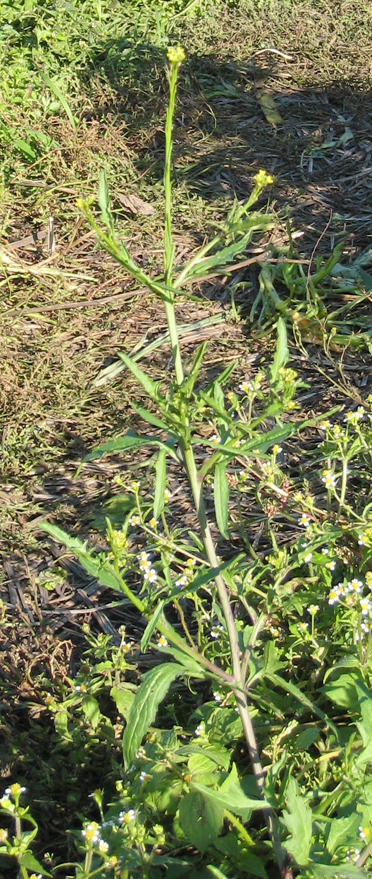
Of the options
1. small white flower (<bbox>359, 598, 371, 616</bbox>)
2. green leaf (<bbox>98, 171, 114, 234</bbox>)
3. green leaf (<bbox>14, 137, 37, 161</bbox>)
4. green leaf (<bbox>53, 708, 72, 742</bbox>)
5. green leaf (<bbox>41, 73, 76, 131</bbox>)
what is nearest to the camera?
green leaf (<bbox>98, 171, 114, 234</bbox>)

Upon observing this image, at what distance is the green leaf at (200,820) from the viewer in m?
1.55

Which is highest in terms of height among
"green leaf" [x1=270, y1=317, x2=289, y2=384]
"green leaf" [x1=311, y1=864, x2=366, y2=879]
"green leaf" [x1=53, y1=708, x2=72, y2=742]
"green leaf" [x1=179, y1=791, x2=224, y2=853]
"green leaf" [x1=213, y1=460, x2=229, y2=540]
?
"green leaf" [x1=270, y1=317, x2=289, y2=384]

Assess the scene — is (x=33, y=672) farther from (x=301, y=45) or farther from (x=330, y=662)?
(x=301, y=45)

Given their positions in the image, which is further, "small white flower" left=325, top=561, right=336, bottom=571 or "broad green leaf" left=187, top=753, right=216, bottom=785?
"small white flower" left=325, top=561, right=336, bottom=571

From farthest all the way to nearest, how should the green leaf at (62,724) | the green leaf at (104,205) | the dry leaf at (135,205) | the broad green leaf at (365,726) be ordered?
the dry leaf at (135,205) < the green leaf at (62,724) < the broad green leaf at (365,726) < the green leaf at (104,205)

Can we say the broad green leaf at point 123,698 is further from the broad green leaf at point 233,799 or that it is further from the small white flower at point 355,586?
the small white flower at point 355,586

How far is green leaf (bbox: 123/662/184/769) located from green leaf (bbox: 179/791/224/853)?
296mm

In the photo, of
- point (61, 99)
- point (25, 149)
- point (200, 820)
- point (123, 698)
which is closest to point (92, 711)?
point (123, 698)

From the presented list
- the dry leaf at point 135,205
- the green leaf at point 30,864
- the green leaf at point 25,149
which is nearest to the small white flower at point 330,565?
the green leaf at point 30,864

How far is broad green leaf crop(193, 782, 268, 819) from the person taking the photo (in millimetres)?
1442

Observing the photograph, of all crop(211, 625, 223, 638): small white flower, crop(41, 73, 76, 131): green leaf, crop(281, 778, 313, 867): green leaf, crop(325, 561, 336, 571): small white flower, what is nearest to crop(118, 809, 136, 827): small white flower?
crop(281, 778, 313, 867): green leaf

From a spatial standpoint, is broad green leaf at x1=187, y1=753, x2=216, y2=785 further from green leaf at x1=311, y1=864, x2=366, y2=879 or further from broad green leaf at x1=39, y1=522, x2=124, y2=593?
broad green leaf at x1=39, y1=522, x2=124, y2=593

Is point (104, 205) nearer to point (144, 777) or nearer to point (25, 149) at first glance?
point (144, 777)

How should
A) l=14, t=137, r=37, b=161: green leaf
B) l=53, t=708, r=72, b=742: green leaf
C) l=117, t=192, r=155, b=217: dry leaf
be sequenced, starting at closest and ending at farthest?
l=53, t=708, r=72, b=742: green leaf
l=117, t=192, r=155, b=217: dry leaf
l=14, t=137, r=37, b=161: green leaf
